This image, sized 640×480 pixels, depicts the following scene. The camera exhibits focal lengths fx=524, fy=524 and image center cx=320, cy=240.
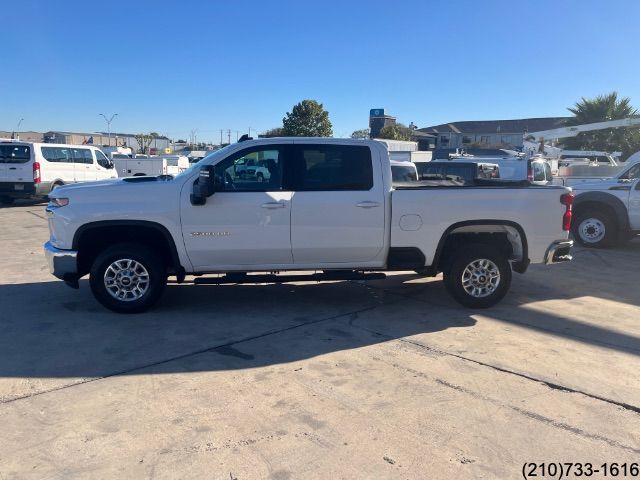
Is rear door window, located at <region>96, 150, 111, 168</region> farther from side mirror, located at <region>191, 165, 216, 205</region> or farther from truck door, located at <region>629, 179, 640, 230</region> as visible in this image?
truck door, located at <region>629, 179, 640, 230</region>

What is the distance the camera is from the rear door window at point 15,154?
1702cm

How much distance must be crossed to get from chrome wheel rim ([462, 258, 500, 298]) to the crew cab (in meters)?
5.66

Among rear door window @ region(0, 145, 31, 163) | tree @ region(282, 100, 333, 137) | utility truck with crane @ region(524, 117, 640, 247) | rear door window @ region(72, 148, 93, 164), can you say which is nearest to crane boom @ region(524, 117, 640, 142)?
utility truck with crane @ region(524, 117, 640, 247)

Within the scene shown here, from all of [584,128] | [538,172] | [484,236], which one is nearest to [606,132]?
[584,128]

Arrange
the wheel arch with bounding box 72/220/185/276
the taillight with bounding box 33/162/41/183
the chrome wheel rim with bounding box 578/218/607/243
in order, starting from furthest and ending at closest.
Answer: the taillight with bounding box 33/162/41/183 < the chrome wheel rim with bounding box 578/218/607/243 < the wheel arch with bounding box 72/220/185/276

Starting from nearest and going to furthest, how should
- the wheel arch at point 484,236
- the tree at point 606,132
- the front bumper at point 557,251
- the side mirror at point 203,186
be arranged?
the side mirror at point 203,186 < the wheel arch at point 484,236 < the front bumper at point 557,251 < the tree at point 606,132

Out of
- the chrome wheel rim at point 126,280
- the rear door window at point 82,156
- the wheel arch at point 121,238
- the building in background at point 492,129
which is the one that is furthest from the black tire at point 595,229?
the building in background at point 492,129

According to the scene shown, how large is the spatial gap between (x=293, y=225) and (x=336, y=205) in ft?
1.73

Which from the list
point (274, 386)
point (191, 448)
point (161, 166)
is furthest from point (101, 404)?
point (161, 166)

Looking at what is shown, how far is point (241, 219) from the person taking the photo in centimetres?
572

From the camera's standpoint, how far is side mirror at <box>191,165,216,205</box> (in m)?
5.53

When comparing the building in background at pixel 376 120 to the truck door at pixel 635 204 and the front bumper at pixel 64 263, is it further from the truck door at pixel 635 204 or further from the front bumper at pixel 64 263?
the front bumper at pixel 64 263

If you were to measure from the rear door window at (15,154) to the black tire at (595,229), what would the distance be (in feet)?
53.8

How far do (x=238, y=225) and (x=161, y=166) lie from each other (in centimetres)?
2361
